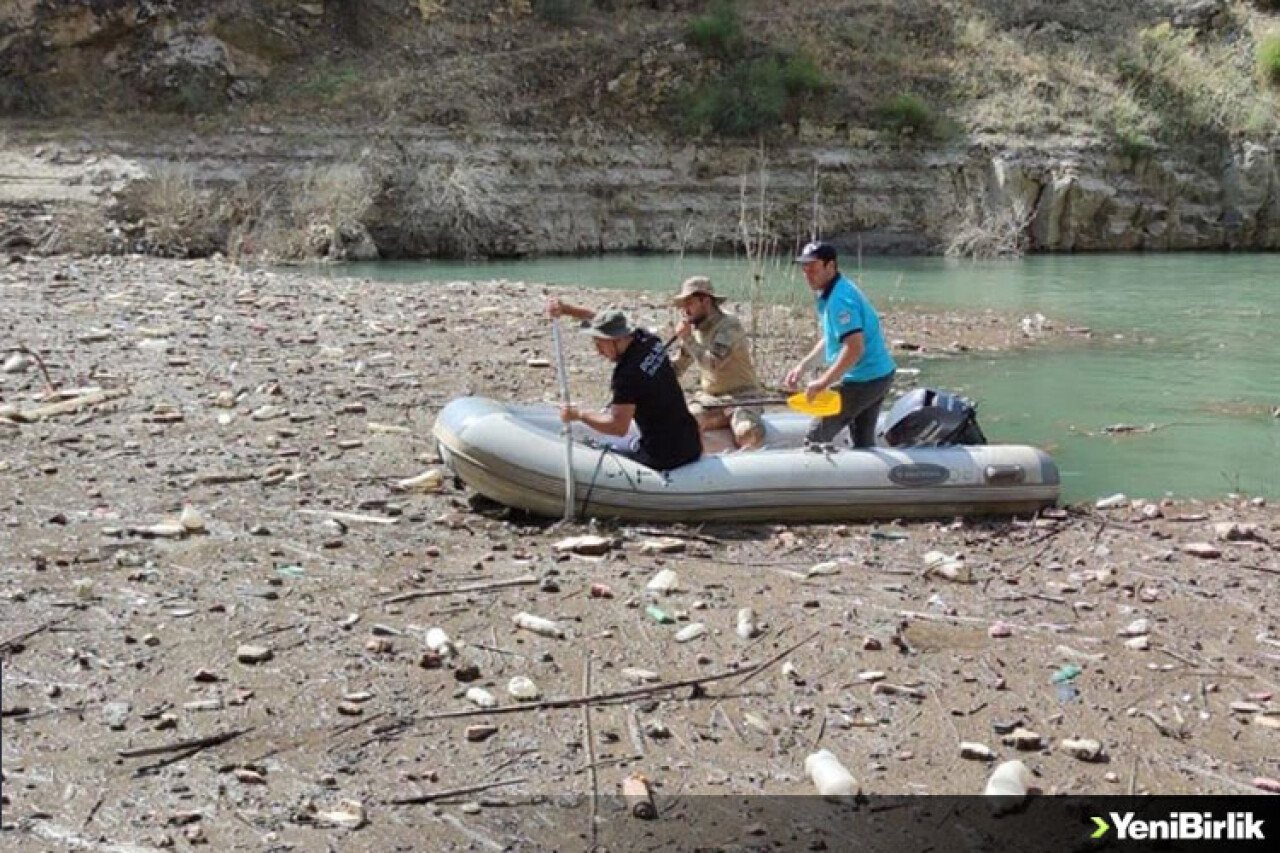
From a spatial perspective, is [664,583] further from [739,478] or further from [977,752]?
[977,752]

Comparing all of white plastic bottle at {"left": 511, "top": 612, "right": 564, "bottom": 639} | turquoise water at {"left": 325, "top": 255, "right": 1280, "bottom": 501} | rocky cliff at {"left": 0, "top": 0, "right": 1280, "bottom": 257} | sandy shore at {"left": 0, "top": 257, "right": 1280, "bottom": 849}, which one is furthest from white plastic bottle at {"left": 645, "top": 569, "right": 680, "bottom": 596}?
rocky cliff at {"left": 0, "top": 0, "right": 1280, "bottom": 257}

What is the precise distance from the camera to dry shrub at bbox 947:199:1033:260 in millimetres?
27000

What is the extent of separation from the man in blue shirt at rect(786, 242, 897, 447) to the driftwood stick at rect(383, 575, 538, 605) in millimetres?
2132

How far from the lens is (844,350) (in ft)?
24.5

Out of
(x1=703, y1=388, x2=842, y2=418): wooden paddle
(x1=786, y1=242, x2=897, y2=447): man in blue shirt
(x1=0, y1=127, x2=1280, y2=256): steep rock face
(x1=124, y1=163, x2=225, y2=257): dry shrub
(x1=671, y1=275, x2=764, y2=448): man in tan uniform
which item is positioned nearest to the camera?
(x1=786, y1=242, x2=897, y2=447): man in blue shirt

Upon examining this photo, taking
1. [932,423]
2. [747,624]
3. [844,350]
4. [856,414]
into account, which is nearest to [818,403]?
[856,414]

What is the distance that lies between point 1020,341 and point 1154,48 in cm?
2074

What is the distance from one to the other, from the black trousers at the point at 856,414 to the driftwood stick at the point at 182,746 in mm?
4180

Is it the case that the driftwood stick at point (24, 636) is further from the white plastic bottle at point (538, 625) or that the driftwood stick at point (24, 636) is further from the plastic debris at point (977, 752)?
the plastic debris at point (977, 752)

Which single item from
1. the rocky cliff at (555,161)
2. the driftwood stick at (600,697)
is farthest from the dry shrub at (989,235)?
the driftwood stick at (600,697)

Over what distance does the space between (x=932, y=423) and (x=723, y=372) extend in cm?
131

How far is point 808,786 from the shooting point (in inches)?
173

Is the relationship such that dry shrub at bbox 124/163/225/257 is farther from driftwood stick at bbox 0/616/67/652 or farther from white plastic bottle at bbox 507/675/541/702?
white plastic bottle at bbox 507/675/541/702

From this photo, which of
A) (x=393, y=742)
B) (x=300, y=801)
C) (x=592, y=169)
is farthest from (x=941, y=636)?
(x=592, y=169)
